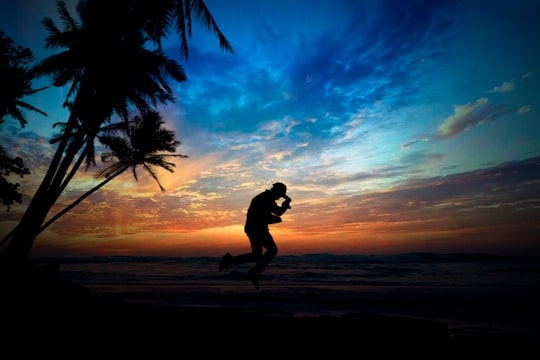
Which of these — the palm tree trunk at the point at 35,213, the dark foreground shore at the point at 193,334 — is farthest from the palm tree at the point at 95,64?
the dark foreground shore at the point at 193,334

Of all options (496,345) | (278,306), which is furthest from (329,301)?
(496,345)

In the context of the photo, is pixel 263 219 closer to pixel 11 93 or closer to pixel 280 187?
pixel 280 187

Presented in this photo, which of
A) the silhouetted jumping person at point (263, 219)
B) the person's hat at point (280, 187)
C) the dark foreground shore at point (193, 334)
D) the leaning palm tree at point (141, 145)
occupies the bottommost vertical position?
the dark foreground shore at point (193, 334)

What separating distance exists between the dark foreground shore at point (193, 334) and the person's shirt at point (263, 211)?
5.52 feet

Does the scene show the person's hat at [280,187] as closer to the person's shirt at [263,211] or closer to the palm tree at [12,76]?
the person's shirt at [263,211]

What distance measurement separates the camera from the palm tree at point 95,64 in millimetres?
8695

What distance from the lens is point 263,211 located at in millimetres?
5422

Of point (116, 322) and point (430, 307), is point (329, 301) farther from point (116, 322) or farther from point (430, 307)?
point (116, 322)

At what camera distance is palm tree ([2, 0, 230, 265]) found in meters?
8.70

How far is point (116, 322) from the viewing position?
3979 millimetres

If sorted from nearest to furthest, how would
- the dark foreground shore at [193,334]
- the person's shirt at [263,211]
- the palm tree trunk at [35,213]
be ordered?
the dark foreground shore at [193,334] < the person's shirt at [263,211] < the palm tree trunk at [35,213]

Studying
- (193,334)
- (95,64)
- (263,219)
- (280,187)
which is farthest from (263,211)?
(95,64)

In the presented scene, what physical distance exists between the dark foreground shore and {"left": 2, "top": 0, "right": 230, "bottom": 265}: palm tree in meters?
5.15

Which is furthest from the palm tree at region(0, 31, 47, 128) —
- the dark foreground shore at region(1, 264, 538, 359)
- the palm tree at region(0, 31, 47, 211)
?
the dark foreground shore at region(1, 264, 538, 359)
